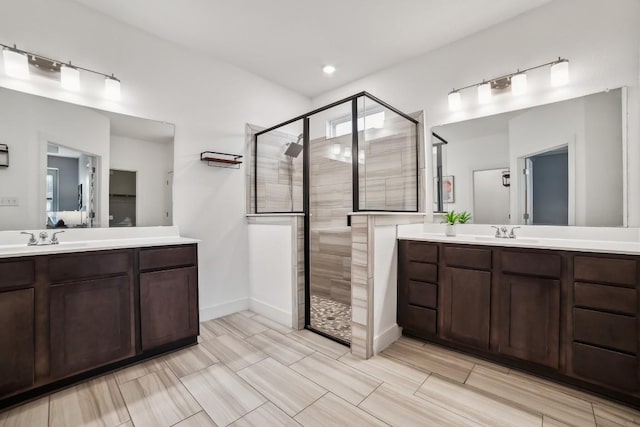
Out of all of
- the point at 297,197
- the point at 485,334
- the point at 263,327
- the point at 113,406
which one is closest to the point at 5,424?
the point at 113,406

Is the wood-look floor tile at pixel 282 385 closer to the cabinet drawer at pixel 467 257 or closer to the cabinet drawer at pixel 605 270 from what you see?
the cabinet drawer at pixel 467 257

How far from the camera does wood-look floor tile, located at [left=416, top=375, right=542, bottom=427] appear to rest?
1.50m

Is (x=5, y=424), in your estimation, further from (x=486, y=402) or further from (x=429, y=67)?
(x=429, y=67)

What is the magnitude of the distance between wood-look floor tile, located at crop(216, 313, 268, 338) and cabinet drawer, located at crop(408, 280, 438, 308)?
4.84 feet

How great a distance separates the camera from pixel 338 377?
6.27 feet

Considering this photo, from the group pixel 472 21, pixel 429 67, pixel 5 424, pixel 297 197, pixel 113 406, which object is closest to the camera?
pixel 5 424

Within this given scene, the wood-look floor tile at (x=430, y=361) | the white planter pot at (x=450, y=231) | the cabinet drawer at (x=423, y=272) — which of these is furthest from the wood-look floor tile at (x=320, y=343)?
the white planter pot at (x=450, y=231)

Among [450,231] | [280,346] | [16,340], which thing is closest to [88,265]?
[16,340]

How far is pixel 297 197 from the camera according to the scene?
10.4 feet

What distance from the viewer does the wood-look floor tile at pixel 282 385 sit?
1.65 metres

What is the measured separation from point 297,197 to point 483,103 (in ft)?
6.83

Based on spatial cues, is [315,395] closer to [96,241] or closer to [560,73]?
[96,241]

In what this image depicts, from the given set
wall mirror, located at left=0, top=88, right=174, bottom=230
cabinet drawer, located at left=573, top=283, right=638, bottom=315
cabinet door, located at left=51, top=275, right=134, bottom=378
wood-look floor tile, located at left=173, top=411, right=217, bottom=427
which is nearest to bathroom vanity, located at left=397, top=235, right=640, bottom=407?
cabinet drawer, located at left=573, top=283, right=638, bottom=315

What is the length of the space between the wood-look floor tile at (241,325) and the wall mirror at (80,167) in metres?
1.21
